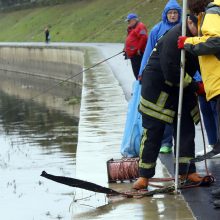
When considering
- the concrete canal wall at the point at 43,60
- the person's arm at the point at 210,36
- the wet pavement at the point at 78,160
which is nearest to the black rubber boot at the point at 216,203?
the wet pavement at the point at 78,160

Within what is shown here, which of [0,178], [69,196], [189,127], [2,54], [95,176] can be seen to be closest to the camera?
[189,127]

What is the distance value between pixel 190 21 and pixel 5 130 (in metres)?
15.2

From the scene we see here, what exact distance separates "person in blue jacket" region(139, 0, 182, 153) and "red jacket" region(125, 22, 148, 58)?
11.0ft

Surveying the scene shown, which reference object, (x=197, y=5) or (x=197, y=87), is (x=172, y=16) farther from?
(x=197, y=5)

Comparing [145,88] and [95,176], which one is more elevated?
[145,88]

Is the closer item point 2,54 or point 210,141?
point 210,141

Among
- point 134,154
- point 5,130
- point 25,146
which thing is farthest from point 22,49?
point 134,154

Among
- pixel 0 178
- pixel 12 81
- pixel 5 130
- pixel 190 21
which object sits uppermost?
pixel 190 21

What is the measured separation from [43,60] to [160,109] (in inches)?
1645

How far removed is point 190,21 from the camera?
629cm

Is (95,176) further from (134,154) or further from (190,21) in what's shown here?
(190,21)

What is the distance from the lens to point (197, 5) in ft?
19.9

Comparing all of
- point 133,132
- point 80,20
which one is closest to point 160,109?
point 133,132

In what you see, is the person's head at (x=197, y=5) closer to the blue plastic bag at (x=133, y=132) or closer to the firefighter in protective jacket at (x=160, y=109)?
the firefighter in protective jacket at (x=160, y=109)
